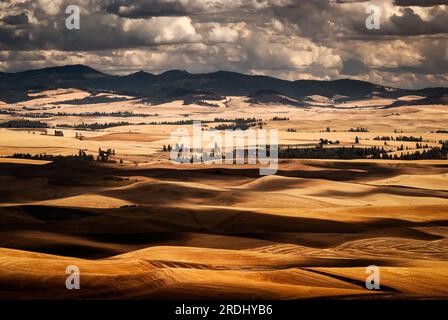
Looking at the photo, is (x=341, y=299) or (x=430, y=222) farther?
(x=430, y=222)

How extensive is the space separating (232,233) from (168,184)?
199 ft

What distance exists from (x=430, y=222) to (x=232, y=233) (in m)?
29.6

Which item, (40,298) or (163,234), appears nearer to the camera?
(40,298)

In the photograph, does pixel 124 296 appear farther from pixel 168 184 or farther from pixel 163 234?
pixel 168 184

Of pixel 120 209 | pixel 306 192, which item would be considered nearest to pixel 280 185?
pixel 306 192

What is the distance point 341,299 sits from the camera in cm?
4775
